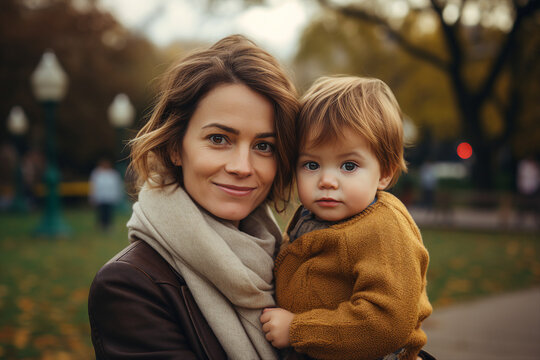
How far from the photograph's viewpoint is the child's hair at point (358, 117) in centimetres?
197

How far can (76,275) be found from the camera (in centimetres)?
860

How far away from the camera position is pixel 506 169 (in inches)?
1901

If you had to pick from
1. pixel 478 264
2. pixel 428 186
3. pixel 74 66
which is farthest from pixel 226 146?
pixel 74 66

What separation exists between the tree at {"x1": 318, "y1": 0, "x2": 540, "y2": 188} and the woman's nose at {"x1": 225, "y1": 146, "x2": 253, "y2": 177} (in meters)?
17.8

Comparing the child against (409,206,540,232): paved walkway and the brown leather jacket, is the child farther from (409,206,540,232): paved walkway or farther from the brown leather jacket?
(409,206,540,232): paved walkway

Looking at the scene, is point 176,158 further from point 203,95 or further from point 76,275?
point 76,275

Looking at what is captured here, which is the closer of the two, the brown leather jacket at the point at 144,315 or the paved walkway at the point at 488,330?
the brown leather jacket at the point at 144,315

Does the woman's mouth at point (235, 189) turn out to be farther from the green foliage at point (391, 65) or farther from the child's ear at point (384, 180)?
the green foliage at point (391, 65)

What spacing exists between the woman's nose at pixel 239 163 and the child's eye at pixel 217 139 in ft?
0.19

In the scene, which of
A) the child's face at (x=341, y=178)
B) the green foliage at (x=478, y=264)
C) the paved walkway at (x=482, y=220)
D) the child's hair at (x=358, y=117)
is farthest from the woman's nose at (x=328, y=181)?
the paved walkway at (x=482, y=220)

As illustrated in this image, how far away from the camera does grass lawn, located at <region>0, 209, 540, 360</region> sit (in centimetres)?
549

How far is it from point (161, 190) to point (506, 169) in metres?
51.7

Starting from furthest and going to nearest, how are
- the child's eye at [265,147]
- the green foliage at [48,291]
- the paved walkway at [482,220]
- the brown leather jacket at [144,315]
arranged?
the paved walkway at [482,220]
the green foliage at [48,291]
the child's eye at [265,147]
the brown leather jacket at [144,315]

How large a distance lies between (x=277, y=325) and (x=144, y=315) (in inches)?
18.6
